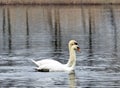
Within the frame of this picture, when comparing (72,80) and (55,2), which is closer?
(72,80)

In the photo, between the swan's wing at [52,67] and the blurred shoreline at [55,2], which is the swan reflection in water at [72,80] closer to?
the swan's wing at [52,67]

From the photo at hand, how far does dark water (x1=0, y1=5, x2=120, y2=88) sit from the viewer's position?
18.2 meters

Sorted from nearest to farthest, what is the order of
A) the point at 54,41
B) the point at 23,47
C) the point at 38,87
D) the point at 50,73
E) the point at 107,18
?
the point at 38,87
the point at 50,73
the point at 23,47
the point at 54,41
the point at 107,18

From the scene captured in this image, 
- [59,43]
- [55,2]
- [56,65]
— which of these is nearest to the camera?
[56,65]

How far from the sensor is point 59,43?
29734mm

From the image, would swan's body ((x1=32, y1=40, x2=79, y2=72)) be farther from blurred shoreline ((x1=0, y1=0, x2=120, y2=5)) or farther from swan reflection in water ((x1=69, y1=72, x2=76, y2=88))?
blurred shoreline ((x1=0, y1=0, x2=120, y2=5))

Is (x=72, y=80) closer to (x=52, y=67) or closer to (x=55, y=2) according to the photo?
(x=52, y=67)

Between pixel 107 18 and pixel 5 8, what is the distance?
12.9 metres

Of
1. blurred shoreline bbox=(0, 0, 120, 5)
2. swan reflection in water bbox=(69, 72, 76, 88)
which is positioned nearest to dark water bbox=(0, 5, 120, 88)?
swan reflection in water bbox=(69, 72, 76, 88)

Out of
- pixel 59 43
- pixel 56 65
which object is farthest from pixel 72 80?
pixel 59 43

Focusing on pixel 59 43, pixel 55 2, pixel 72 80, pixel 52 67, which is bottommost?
pixel 72 80

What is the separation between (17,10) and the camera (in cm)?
5284

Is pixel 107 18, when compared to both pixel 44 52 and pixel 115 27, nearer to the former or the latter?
pixel 115 27

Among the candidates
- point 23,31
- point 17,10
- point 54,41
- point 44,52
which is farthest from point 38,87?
point 17,10
